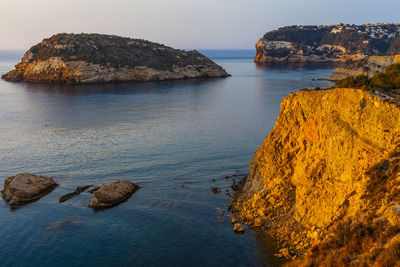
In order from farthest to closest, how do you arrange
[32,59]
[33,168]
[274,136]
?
[32,59] < [33,168] < [274,136]

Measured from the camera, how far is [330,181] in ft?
69.6

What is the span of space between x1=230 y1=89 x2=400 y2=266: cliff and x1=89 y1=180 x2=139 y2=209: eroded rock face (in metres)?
11.1

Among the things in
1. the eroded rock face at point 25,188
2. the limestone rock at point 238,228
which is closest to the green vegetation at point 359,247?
the limestone rock at point 238,228

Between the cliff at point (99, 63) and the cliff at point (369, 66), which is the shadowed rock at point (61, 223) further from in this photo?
the cliff at point (99, 63)

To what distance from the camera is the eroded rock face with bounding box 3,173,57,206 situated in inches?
1247

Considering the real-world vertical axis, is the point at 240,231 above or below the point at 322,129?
below

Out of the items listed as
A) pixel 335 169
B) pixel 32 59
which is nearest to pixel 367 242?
pixel 335 169

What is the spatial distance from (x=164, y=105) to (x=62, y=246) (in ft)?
198

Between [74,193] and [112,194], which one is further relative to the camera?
[74,193]

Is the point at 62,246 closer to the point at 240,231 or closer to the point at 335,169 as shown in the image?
the point at 240,231

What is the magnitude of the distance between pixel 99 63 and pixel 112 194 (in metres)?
112

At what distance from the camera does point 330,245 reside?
678 inches

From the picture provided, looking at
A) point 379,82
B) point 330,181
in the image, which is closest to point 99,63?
point 379,82

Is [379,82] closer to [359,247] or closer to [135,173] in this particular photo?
[359,247]
